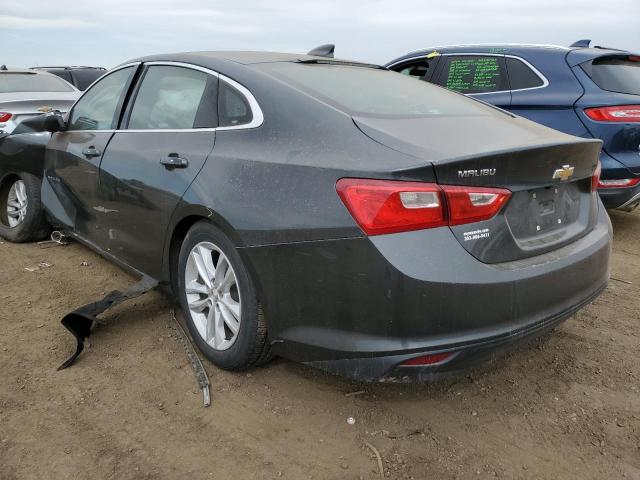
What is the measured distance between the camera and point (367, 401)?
255cm

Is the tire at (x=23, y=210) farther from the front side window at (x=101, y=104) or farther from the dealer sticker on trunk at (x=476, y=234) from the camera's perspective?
the dealer sticker on trunk at (x=476, y=234)

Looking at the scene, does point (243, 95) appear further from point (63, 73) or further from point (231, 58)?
point (63, 73)

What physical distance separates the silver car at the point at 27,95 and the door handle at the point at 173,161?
→ 3.20 meters

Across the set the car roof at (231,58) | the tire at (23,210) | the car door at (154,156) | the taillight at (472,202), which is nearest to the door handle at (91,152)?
the car door at (154,156)

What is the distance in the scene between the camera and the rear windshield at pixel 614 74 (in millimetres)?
4859

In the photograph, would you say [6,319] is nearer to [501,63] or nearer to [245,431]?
[245,431]

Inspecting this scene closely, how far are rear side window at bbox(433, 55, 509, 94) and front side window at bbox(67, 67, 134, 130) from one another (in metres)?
3.51

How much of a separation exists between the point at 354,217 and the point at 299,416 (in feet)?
3.15

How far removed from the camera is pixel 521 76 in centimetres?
536

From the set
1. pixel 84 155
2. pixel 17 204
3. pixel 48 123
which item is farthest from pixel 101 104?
pixel 17 204

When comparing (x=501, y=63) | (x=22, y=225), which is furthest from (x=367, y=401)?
(x=501, y=63)

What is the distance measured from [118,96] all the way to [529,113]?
3576 millimetres

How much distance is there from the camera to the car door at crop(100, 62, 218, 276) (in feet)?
9.12

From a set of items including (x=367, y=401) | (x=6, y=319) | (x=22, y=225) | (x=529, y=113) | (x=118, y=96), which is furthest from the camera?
(x=529, y=113)
